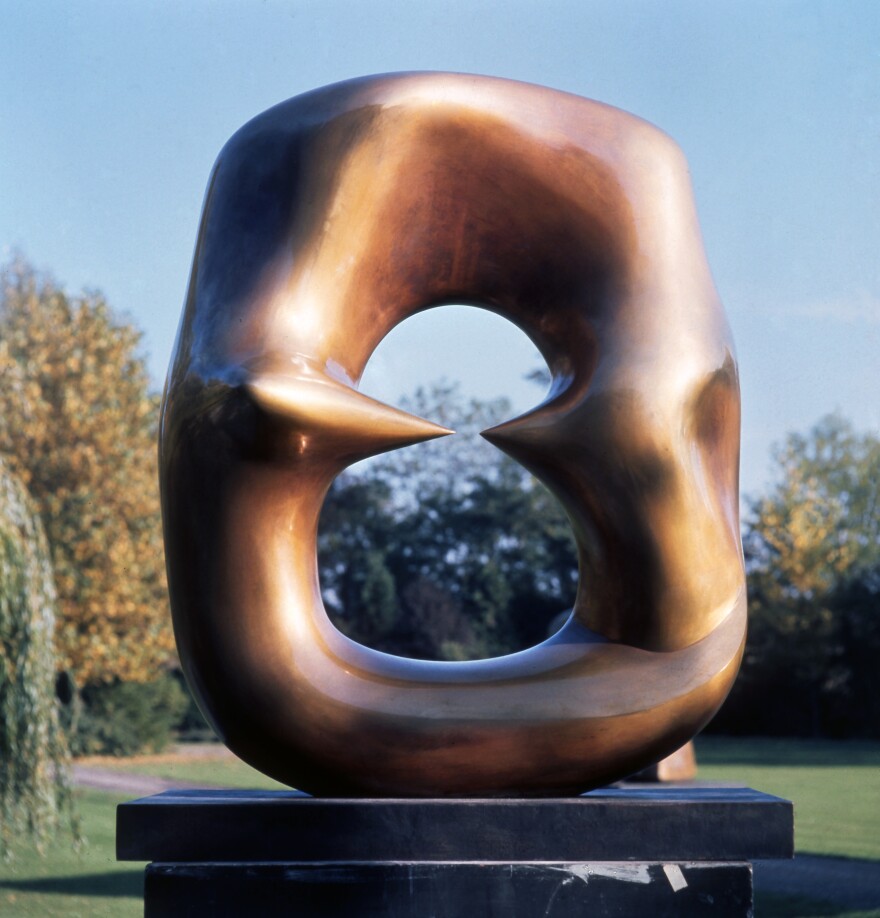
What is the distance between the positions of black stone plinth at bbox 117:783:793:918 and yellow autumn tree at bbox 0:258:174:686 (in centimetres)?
1887

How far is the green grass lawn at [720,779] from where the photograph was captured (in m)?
10.9

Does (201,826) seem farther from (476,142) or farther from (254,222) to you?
(476,142)

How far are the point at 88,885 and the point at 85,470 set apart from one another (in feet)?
37.5

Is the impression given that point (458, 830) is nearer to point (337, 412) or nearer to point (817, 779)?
point (337, 412)

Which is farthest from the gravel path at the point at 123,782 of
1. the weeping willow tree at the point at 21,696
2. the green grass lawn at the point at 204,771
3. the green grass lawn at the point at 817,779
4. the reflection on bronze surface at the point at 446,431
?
the reflection on bronze surface at the point at 446,431

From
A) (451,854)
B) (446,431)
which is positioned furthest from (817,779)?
(451,854)

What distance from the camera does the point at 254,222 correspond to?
162 inches

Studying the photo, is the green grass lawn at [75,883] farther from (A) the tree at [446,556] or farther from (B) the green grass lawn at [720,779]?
(A) the tree at [446,556]

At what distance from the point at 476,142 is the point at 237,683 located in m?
1.95

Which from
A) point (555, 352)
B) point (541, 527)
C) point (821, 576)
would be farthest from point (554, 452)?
point (541, 527)

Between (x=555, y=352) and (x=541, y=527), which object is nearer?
(x=555, y=352)

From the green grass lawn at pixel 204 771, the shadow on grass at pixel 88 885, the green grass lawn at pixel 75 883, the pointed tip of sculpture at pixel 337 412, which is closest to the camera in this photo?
the pointed tip of sculpture at pixel 337 412

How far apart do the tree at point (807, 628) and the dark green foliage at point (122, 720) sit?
49.8 ft

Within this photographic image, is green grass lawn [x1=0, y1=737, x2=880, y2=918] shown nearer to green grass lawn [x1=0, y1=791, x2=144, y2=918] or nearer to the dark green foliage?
green grass lawn [x1=0, y1=791, x2=144, y2=918]
